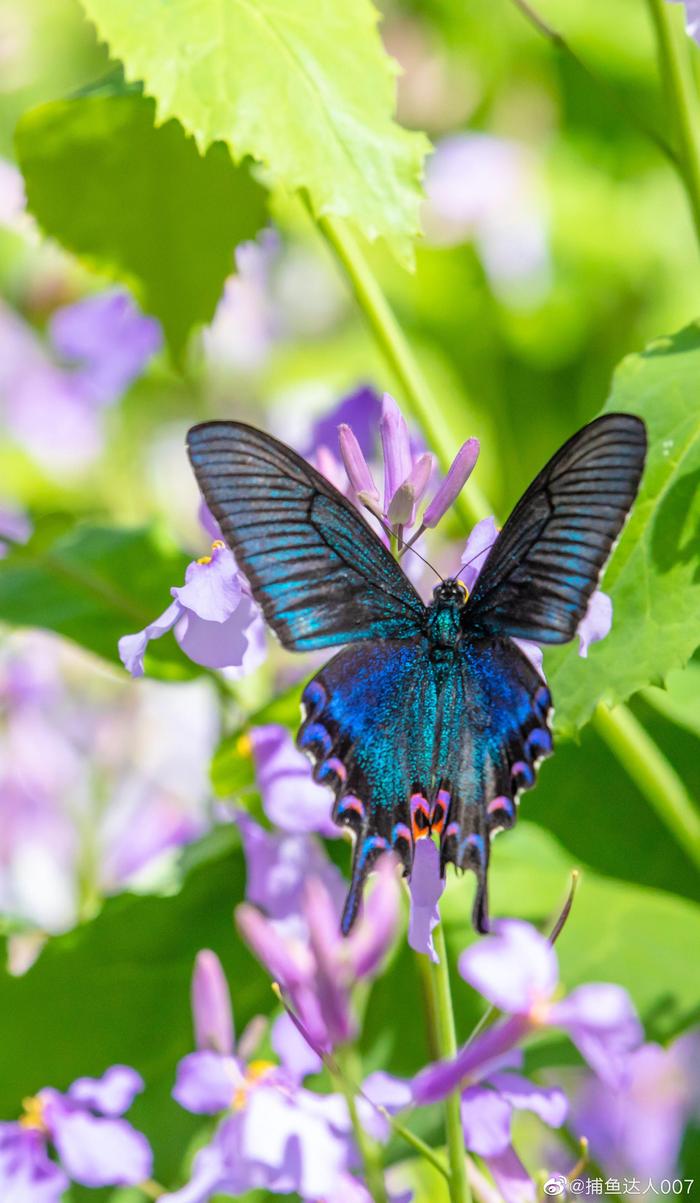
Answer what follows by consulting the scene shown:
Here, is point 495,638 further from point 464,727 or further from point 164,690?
point 164,690

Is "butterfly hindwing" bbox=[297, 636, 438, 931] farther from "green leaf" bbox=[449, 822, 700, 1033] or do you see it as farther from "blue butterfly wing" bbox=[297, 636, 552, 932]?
"green leaf" bbox=[449, 822, 700, 1033]

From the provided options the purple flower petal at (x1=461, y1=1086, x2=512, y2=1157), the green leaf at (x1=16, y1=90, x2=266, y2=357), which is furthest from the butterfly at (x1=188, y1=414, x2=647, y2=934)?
the green leaf at (x1=16, y1=90, x2=266, y2=357)

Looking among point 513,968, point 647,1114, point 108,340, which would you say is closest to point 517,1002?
point 513,968

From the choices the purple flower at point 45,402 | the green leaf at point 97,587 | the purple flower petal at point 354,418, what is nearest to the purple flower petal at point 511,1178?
the green leaf at point 97,587

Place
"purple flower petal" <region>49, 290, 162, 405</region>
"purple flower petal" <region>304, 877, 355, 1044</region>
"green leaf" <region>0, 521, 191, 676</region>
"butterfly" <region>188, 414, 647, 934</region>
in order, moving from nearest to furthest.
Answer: "purple flower petal" <region>304, 877, 355, 1044</region>, "butterfly" <region>188, 414, 647, 934</region>, "green leaf" <region>0, 521, 191, 676</region>, "purple flower petal" <region>49, 290, 162, 405</region>

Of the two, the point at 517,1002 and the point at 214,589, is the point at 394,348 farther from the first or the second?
the point at 517,1002

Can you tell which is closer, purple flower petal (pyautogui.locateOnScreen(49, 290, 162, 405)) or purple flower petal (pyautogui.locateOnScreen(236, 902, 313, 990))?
purple flower petal (pyautogui.locateOnScreen(236, 902, 313, 990))

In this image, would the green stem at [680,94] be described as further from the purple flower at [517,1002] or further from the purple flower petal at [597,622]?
the purple flower at [517,1002]
